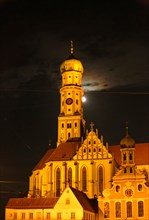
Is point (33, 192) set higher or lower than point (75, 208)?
higher

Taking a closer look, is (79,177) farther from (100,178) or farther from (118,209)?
(118,209)

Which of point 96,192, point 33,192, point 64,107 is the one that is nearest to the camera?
point 96,192

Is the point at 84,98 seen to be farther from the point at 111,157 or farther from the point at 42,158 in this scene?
the point at 111,157

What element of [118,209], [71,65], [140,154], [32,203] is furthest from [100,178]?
[71,65]

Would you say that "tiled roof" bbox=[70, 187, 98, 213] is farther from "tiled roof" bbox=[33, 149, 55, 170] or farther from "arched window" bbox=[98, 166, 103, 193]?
"tiled roof" bbox=[33, 149, 55, 170]

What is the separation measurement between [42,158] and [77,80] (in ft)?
71.7

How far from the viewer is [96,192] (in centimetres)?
9769

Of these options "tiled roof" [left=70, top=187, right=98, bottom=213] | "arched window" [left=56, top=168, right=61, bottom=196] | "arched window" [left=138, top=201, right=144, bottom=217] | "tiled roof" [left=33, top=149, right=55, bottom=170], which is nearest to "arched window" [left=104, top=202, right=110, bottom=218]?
"tiled roof" [left=70, top=187, right=98, bottom=213]

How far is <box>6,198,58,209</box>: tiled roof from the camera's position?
3427 inches

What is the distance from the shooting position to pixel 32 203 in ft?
291

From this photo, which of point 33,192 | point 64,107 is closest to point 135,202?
point 33,192

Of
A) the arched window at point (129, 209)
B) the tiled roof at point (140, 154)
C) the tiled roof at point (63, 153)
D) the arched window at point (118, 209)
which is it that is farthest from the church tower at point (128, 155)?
the tiled roof at point (63, 153)

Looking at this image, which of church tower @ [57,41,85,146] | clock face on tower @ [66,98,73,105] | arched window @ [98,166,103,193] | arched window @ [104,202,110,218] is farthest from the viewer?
clock face on tower @ [66,98,73,105]

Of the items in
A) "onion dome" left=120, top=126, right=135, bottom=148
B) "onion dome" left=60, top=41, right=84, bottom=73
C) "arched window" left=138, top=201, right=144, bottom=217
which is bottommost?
"arched window" left=138, top=201, right=144, bottom=217
